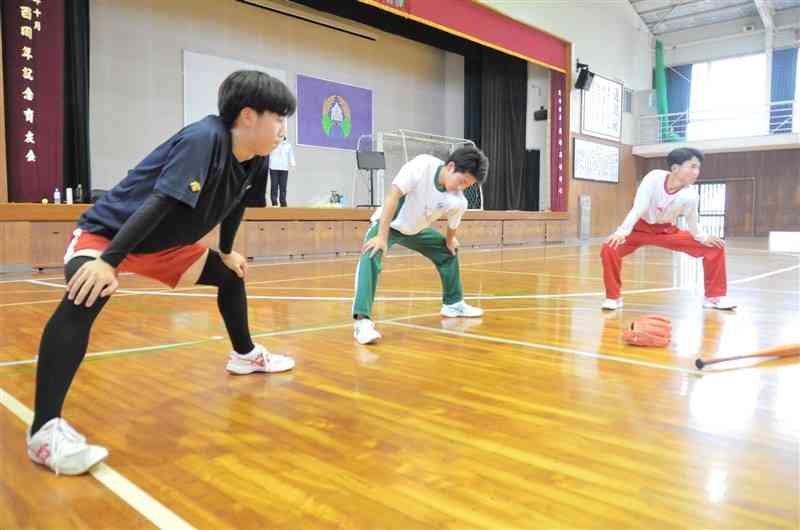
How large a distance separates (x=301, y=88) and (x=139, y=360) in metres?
8.59

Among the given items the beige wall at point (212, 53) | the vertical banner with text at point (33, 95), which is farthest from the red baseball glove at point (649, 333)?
the beige wall at point (212, 53)

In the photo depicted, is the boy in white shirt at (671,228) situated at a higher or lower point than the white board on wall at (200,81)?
lower

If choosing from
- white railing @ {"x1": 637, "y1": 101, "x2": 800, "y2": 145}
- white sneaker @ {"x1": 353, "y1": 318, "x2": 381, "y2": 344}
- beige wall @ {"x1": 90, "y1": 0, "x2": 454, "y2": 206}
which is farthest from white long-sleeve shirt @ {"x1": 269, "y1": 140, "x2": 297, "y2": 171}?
white railing @ {"x1": 637, "y1": 101, "x2": 800, "y2": 145}

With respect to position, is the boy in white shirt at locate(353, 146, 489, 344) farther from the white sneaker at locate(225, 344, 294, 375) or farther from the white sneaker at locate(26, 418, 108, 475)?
the white sneaker at locate(26, 418, 108, 475)

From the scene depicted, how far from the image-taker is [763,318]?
302 centimetres

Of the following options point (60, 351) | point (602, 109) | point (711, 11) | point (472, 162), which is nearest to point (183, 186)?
point (60, 351)

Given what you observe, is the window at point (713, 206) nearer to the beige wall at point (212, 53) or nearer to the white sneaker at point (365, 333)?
the beige wall at point (212, 53)

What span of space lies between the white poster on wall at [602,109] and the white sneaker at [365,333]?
486 inches

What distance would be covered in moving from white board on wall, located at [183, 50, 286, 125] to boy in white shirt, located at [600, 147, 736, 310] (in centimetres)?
671

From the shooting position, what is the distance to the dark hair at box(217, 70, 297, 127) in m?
1.40

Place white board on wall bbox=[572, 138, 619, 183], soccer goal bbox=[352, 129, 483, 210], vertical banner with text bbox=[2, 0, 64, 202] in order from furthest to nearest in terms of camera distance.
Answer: white board on wall bbox=[572, 138, 619, 183] < soccer goal bbox=[352, 129, 483, 210] < vertical banner with text bbox=[2, 0, 64, 202]

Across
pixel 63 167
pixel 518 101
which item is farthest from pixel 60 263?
pixel 518 101

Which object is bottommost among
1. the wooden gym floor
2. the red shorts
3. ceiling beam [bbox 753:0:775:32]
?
the wooden gym floor

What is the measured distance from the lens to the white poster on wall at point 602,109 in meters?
13.7
